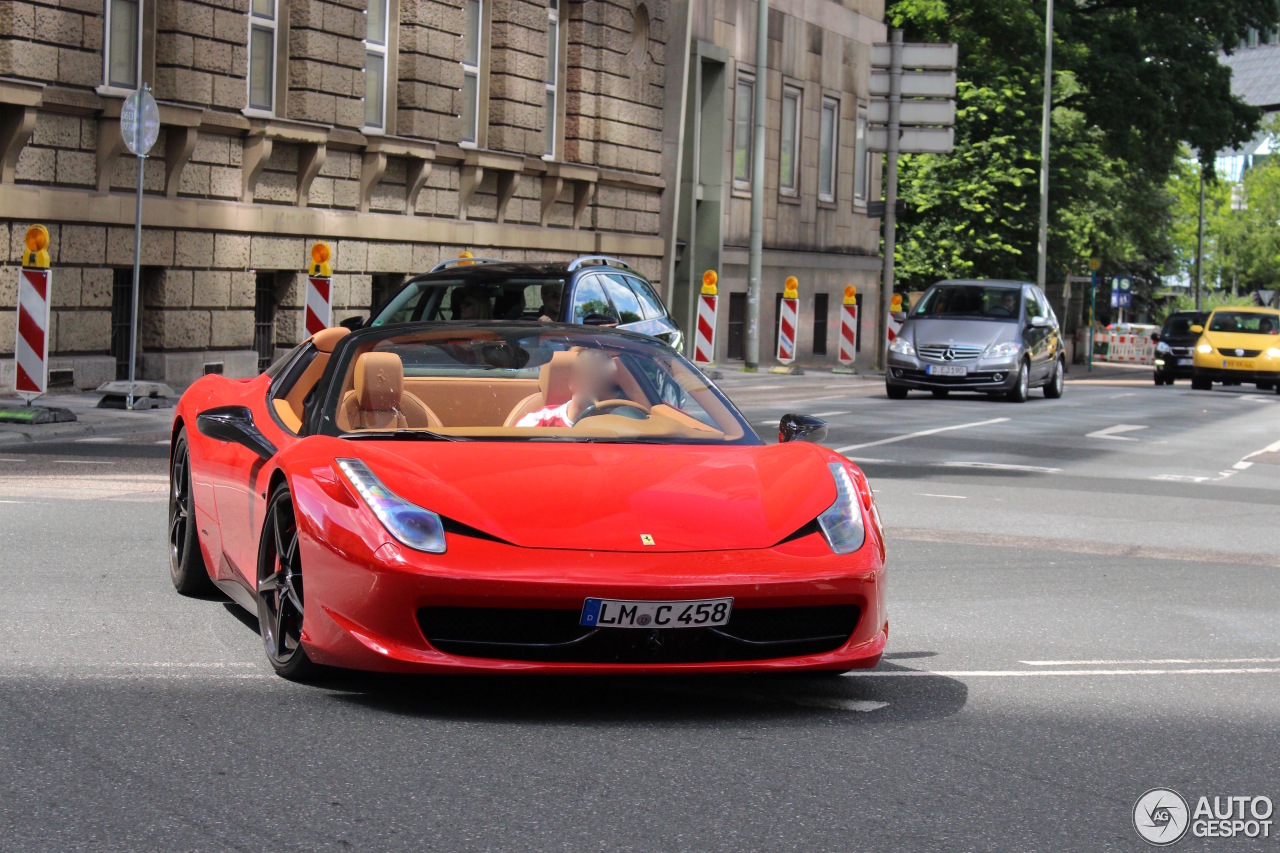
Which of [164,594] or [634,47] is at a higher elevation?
[634,47]

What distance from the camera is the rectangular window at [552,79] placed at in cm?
3203

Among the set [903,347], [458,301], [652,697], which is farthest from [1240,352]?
[652,697]

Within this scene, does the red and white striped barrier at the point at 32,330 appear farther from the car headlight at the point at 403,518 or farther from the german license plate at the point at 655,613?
the german license plate at the point at 655,613

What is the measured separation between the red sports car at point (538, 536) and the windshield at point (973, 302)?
2187 cm

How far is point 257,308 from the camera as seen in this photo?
24734 millimetres

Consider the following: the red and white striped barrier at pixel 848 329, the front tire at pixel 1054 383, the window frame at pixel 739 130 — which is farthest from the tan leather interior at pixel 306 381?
the window frame at pixel 739 130

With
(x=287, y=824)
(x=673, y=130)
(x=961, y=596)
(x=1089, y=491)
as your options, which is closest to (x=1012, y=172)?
(x=673, y=130)

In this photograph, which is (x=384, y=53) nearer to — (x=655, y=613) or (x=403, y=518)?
(x=403, y=518)

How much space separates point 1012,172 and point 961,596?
46.1 m

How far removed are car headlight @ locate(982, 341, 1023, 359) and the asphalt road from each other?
17337mm

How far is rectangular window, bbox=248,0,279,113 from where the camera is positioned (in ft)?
79.3

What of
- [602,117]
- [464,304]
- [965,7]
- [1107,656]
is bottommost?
[1107,656]

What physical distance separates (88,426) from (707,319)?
1629 cm

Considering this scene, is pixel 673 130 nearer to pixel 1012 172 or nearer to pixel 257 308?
pixel 257 308
